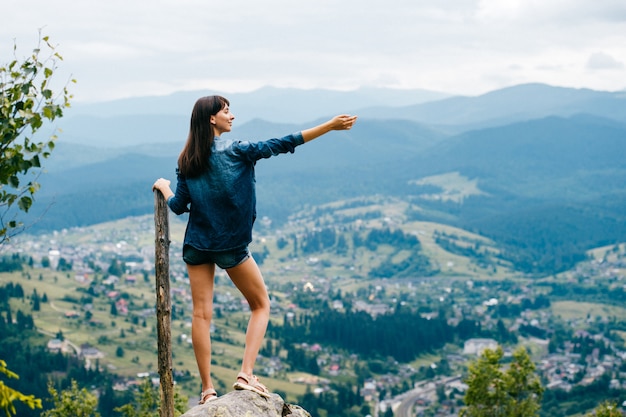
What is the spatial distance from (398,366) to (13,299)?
207ft

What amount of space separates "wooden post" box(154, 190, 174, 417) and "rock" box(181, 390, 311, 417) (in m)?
0.37

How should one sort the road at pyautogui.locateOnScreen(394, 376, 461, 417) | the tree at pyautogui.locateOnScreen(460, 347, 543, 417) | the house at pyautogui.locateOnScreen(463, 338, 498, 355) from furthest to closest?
1. the house at pyautogui.locateOnScreen(463, 338, 498, 355)
2. the road at pyautogui.locateOnScreen(394, 376, 461, 417)
3. the tree at pyautogui.locateOnScreen(460, 347, 543, 417)

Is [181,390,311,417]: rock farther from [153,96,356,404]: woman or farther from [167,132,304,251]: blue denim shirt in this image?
[167,132,304,251]: blue denim shirt

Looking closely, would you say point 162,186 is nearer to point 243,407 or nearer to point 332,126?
point 332,126

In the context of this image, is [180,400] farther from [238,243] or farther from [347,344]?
[347,344]

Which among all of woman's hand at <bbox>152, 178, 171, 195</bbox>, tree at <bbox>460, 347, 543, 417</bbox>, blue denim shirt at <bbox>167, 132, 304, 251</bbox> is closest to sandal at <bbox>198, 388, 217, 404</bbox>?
blue denim shirt at <bbox>167, 132, 304, 251</bbox>

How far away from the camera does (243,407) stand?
8.30m

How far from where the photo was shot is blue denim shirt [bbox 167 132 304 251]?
25.3 ft

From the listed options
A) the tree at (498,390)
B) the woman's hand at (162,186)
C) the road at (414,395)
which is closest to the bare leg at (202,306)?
the woman's hand at (162,186)

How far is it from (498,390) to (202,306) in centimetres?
2256

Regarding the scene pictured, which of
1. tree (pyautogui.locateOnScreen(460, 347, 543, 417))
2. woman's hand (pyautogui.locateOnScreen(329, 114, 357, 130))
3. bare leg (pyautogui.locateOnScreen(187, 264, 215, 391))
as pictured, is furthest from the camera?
tree (pyautogui.locateOnScreen(460, 347, 543, 417))

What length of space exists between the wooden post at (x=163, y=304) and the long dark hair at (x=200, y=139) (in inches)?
31.3

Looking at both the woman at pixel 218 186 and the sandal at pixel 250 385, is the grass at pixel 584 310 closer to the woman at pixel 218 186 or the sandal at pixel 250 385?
the sandal at pixel 250 385

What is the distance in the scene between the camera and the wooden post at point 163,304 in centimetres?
832
